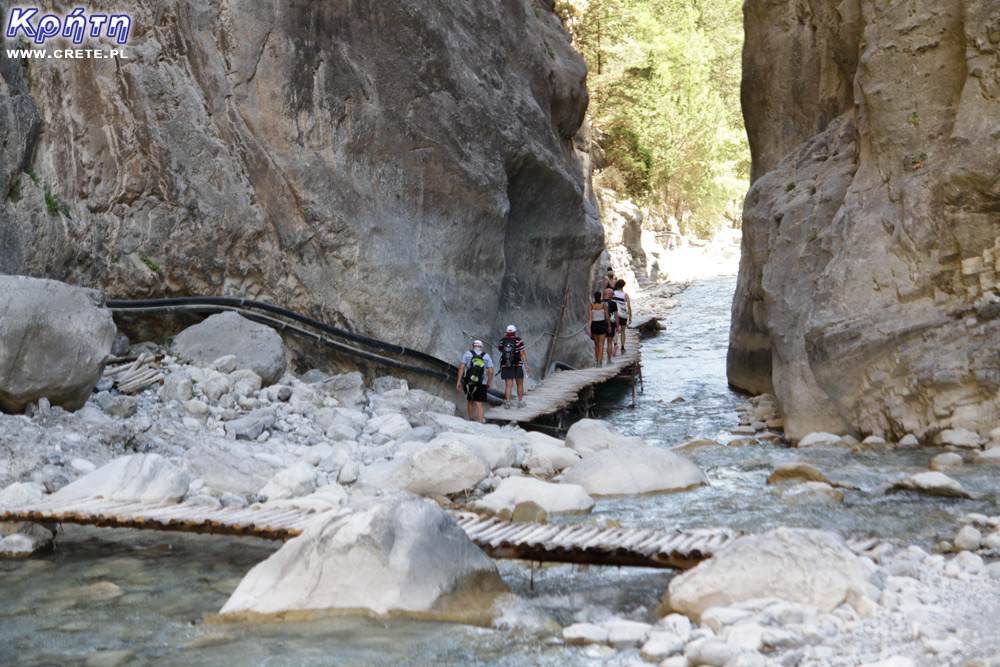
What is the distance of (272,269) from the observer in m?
13.0

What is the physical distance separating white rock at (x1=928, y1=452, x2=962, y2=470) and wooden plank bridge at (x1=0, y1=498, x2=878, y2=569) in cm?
397

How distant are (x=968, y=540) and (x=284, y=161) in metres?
10.1

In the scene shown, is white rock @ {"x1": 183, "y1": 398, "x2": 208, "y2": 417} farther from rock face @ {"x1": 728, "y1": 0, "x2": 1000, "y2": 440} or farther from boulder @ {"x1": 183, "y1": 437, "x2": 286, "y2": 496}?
rock face @ {"x1": 728, "y1": 0, "x2": 1000, "y2": 440}

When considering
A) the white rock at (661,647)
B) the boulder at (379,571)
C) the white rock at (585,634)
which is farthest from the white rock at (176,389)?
the white rock at (661,647)

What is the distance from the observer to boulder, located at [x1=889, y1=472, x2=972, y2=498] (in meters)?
7.94

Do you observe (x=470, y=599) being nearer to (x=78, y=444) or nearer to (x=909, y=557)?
(x=909, y=557)

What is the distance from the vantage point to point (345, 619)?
513 centimetres

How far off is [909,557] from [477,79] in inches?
490

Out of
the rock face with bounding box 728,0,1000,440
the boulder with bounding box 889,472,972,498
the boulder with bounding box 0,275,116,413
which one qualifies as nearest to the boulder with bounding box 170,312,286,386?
the boulder with bounding box 0,275,116,413

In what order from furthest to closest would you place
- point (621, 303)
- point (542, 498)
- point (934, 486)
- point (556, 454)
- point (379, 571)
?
1. point (621, 303)
2. point (556, 454)
3. point (542, 498)
4. point (934, 486)
5. point (379, 571)

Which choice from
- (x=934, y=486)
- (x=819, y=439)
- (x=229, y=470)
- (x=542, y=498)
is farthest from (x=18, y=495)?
(x=819, y=439)

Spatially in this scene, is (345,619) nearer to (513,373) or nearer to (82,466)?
(82,466)

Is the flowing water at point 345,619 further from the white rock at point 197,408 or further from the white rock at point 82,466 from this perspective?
the white rock at point 197,408

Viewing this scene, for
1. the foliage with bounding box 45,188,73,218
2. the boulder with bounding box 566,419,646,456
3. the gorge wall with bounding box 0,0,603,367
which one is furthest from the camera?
the boulder with bounding box 566,419,646,456
